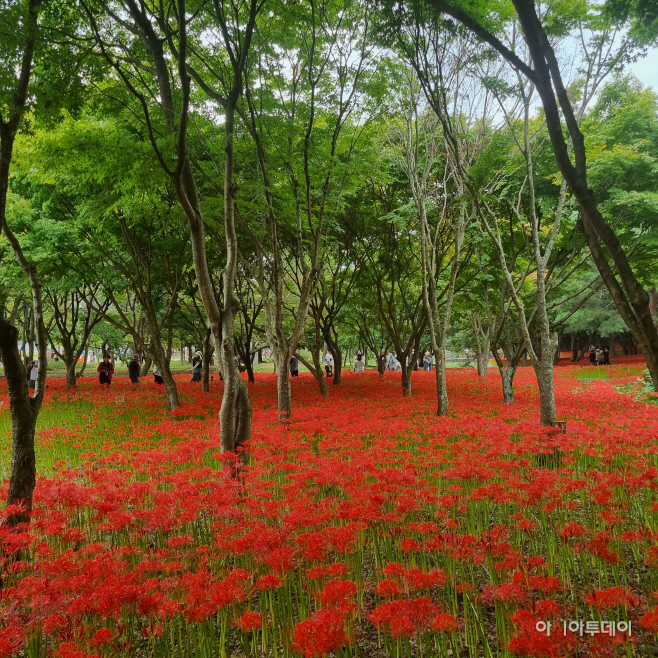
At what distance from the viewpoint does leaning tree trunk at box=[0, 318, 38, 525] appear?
390 cm

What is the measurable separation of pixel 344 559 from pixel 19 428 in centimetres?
321

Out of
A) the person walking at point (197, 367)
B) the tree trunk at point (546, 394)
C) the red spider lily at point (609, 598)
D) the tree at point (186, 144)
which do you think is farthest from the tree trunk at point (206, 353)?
the red spider lily at point (609, 598)

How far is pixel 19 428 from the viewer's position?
4.08 m

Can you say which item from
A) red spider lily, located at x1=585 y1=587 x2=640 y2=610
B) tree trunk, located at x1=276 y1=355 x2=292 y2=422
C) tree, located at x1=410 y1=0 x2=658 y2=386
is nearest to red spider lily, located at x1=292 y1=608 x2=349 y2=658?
red spider lily, located at x1=585 y1=587 x2=640 y2=610

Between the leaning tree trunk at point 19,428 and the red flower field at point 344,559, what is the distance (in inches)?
8.7

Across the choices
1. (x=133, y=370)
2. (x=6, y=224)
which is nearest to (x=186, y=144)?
(x=6, y=224)

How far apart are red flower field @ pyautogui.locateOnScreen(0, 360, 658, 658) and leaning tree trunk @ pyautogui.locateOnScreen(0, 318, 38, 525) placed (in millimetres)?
221

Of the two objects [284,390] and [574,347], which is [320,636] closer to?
[284,390]

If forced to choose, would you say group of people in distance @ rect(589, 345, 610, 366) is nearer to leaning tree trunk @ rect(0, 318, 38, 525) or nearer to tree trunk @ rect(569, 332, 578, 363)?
tree trunk @ rect(569, 332, 578, 363)

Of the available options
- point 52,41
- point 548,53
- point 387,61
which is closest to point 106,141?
point 52,41

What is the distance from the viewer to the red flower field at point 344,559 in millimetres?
2605

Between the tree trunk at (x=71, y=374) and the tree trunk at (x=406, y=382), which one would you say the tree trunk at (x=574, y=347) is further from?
the tree trunk at (x=71, y=374)

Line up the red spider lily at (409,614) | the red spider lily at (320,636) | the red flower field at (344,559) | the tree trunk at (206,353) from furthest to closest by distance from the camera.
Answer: the tree trunk at (206,353) → the red flower field at (344,559) → the red spider lily at (409,614) → the red spider lily at (320,636)

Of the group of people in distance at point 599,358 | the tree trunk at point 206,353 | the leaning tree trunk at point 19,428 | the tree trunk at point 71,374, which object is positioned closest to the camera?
the leaning tree trunk at point 19,428
